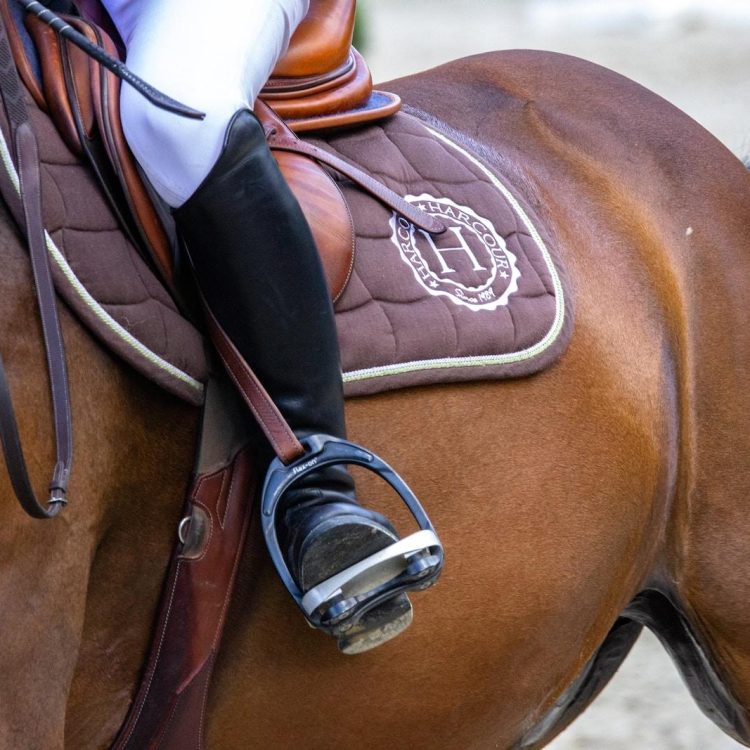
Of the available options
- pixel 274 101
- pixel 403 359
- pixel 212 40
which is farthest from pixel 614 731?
pixel 212 40

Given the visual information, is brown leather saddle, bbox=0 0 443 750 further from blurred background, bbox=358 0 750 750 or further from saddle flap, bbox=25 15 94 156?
blurred background, bbox=358 0 750 750

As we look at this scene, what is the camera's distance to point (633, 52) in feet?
51.5

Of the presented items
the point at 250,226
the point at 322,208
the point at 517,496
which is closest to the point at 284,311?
the point at 250,226

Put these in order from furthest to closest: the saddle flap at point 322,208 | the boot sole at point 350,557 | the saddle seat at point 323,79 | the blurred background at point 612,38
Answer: the blurred background at point 612,38
the saddle seat at point 323,79
the saddle flap at point 322,208
the boot sole at point 350,557

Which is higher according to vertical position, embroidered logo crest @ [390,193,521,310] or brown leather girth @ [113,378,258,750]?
embroidered logo crest @ [390,193,521,310]

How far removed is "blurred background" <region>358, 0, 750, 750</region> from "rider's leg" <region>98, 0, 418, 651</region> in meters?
1.53

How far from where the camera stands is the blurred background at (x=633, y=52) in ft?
12.1

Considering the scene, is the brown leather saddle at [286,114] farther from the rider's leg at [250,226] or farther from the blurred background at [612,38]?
the blurred background at [612,38]

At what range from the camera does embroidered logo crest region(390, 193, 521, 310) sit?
195 cm

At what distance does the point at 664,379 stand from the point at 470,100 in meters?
0.69

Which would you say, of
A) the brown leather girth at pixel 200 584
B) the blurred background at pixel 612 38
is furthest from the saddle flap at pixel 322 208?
the blurred background at pixel 612 38

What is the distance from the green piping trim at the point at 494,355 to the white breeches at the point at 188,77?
0.41 meters

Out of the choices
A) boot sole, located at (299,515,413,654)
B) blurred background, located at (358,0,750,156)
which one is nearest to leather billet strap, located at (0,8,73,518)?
boot sole, located at (299,515,413,654)

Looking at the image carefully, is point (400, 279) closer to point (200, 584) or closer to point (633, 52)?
point (200, 584)
